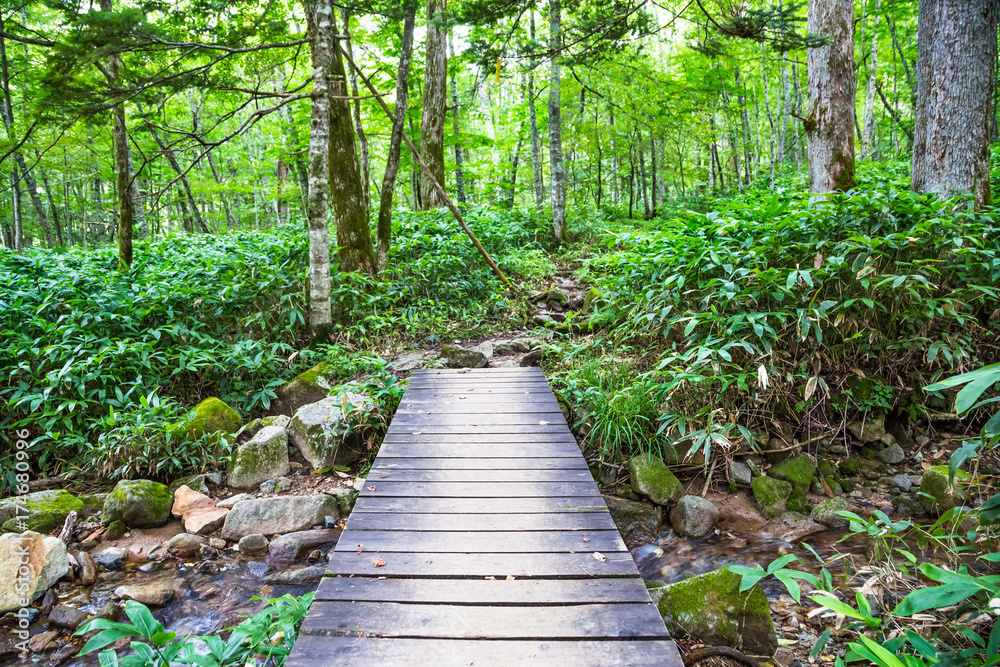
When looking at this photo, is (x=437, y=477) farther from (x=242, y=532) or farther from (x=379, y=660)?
(x=242, y=532)

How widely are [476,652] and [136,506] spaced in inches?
153

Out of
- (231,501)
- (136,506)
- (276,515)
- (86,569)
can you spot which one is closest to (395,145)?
(231,501)

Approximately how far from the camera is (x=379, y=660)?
196 cm

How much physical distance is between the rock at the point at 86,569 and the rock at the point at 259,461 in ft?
3.82

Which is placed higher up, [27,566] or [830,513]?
[27,566]

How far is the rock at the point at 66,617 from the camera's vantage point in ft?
10.8

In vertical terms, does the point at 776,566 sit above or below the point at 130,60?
below

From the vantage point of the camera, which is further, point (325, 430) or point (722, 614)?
point (325, 430)

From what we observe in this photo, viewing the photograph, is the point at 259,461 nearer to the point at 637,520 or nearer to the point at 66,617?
the point at 66,617

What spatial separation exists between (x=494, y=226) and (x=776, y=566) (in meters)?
9.09

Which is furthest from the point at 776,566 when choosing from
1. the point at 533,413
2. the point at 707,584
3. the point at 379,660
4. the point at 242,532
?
the point at 242,532

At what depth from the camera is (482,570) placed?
2.50 meters

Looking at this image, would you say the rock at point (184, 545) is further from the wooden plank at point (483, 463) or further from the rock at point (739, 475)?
the rock at point (739, 475)

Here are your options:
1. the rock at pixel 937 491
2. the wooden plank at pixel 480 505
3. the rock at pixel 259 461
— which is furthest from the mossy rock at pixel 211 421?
the rock at pixel 937 491
